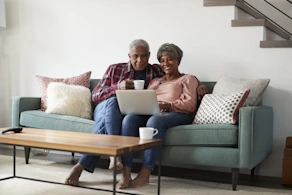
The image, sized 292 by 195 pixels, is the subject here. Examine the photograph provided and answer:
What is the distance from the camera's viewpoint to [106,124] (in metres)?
2.97

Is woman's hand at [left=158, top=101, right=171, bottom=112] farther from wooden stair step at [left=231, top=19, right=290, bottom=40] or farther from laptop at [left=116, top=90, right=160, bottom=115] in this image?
wooden stair step at [left=231, top=19, right=290, bottom=40]

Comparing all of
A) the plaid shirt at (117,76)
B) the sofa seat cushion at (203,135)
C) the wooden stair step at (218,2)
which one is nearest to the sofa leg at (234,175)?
the sofa seat cushion at (203,135)

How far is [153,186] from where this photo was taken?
286 centimetres

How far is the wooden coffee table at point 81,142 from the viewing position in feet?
6.38

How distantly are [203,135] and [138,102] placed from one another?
0.52 metres

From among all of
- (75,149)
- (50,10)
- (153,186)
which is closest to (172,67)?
(153,186)

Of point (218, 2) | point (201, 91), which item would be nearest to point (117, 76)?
point (201, 91)

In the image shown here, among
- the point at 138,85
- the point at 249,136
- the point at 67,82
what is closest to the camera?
the point at 249,136

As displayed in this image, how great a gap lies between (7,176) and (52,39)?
187 centimetres

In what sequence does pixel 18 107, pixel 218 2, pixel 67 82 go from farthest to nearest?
pixel 67 82 → pixel 18 107 → pixel 218 2

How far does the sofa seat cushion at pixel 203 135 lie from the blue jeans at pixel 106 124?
371mm

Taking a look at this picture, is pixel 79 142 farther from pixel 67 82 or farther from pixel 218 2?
pixel 218 2

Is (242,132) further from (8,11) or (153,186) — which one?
(8,11)

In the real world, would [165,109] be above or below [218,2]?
below
